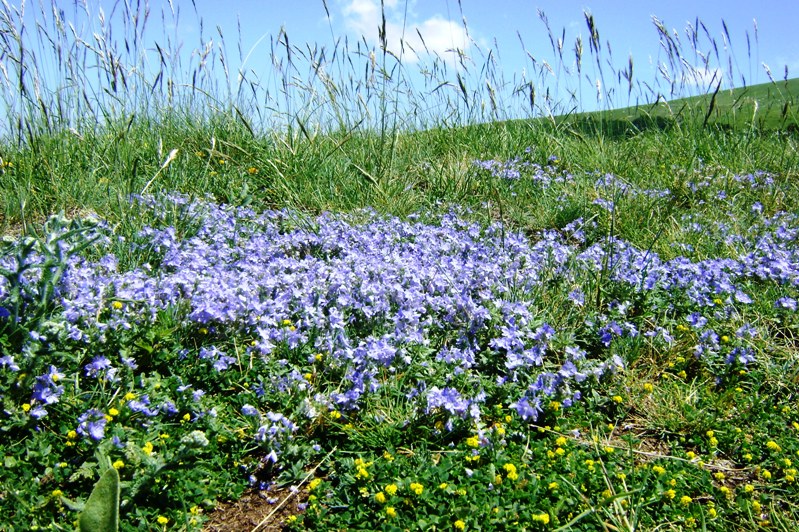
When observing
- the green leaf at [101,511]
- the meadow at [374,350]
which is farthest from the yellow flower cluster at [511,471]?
the green leaf at [101,511]

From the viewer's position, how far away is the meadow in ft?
Answer: 7.66

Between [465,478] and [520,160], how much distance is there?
172 inches

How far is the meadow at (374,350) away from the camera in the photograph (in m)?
2.33

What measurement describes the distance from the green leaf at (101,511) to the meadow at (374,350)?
2 centimetres

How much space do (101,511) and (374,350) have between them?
4.26ft

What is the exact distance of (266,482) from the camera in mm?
2490

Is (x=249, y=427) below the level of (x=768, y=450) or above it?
above

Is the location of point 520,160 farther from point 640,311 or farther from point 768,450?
point 768,450

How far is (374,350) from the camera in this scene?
2.88 m

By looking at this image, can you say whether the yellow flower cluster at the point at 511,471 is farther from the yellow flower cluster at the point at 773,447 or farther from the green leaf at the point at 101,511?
the green leaf at the point at 101,511

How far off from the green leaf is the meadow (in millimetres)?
15

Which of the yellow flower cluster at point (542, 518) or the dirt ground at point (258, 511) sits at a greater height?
the dirt ground at point (258, 511)

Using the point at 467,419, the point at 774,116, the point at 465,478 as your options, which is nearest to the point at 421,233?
the point at 467,419

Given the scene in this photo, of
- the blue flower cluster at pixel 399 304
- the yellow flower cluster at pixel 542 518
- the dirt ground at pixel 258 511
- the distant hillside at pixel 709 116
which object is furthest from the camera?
the distant hillside at pixel 709 116
